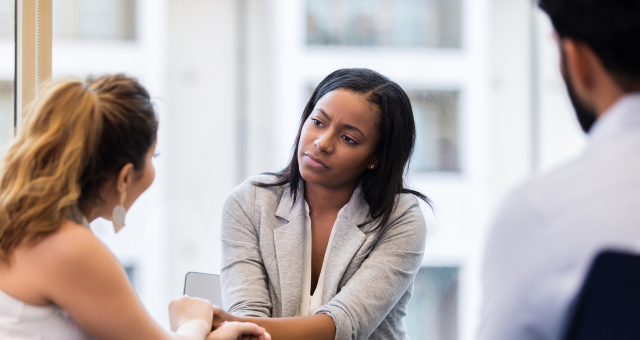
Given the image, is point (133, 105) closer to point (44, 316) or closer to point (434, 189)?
point (44, 316)

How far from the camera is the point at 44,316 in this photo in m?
0.93

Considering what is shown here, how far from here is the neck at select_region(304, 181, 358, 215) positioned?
5.08 feet

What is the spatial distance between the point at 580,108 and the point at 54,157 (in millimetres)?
876

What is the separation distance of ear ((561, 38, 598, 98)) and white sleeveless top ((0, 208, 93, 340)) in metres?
0.87

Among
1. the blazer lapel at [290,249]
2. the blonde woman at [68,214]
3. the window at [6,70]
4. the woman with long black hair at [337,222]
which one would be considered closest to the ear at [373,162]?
the woman with long black hair at [337,222]

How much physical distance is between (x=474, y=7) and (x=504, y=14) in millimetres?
147

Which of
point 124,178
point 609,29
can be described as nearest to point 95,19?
point 124,178

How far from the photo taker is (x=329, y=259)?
4.73 ft

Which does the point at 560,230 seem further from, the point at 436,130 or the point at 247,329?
the point at 436,130

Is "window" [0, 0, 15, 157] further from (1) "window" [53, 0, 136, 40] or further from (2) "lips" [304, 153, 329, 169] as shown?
(2) "lips" [304, 153, 329, 169]

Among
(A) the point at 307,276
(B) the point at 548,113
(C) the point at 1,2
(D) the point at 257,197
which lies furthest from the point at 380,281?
(C) the point at 1,2

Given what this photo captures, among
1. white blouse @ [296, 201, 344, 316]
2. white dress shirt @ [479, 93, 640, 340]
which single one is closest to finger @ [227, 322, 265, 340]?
white blouse @ [296, 201, 344, 316]

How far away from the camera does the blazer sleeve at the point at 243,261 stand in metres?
1.36

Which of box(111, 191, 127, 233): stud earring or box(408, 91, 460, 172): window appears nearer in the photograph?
box(111, 191, 127, 233): stud earring
